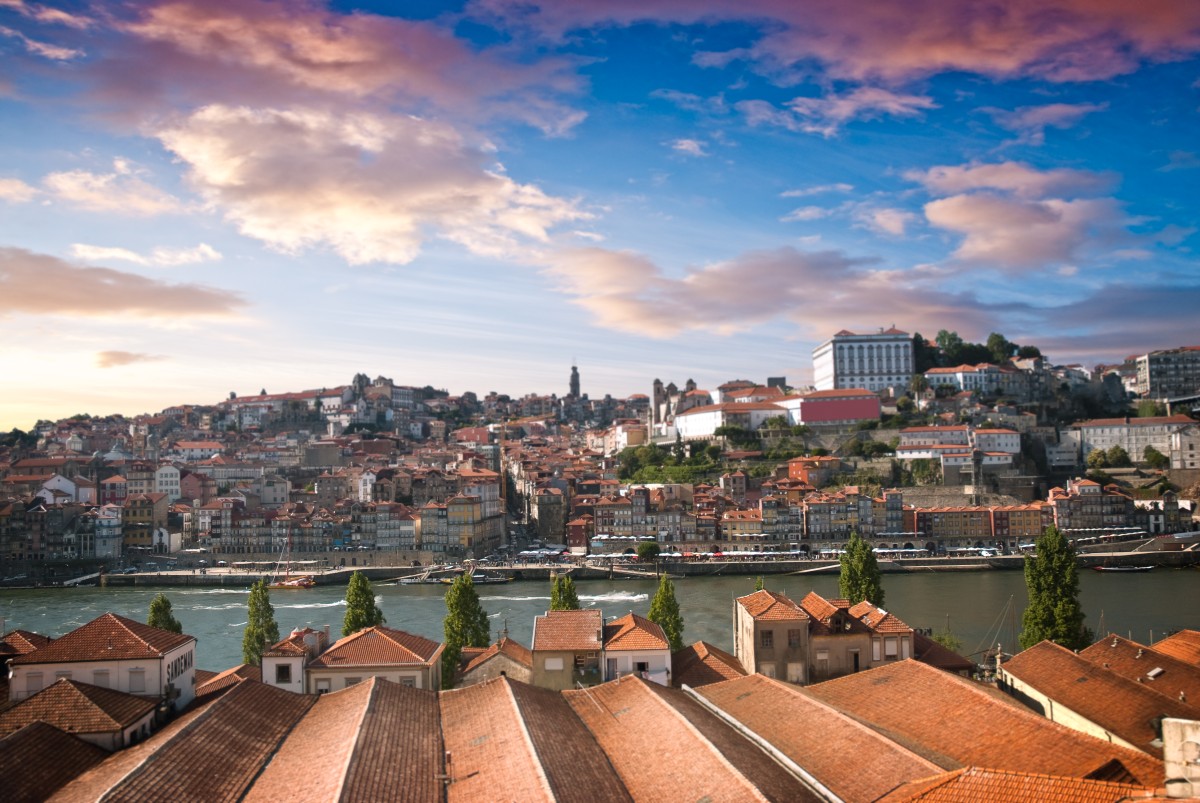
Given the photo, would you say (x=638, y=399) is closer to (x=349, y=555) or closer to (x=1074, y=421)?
(x=1074, y=421)

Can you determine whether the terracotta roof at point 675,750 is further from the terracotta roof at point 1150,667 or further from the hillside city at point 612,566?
the terracotta roof at point 1150,667

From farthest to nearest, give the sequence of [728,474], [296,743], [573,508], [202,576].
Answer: [728,474] → [573,508] → [202,576] → [296,743]

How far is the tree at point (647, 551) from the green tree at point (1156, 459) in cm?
3576

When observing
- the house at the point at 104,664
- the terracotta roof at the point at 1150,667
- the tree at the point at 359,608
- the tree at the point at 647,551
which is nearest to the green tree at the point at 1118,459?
the tree at the point at 647,551

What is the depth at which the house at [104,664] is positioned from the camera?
13523 mm

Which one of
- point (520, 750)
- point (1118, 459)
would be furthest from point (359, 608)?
point (1118, 459)

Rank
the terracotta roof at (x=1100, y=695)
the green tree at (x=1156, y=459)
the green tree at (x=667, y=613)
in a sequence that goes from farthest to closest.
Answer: the green tree at (x=1156, y=459)
the green tree at (x=667, y=613)
the terracotta roof at (x=1100, y=695)

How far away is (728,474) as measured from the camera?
220 feet

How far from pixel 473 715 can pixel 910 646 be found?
8.64m

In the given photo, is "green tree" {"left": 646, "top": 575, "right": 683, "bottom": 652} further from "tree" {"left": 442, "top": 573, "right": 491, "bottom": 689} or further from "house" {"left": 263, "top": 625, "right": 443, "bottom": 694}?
"house" {"left": 263, "top": 625, "right": 443, "bottom": 694}

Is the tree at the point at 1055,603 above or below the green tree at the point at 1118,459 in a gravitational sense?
below

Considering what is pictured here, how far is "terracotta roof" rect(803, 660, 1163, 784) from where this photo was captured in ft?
32.3

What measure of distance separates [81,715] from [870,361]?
79.0 meters

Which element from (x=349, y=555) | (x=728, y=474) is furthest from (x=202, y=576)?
(x=728, y=474)
